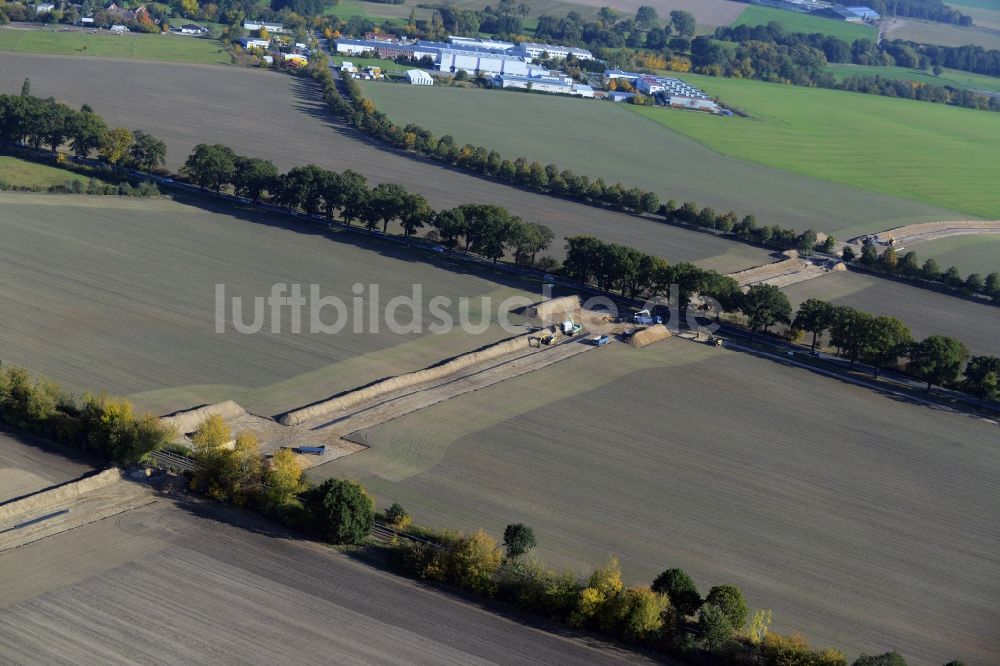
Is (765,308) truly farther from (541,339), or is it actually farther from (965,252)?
(965,252)

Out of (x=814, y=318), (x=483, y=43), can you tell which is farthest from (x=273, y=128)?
(x=483, y=43)

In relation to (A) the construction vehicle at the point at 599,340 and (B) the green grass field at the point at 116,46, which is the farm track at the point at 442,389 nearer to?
(A) the construction vehicle at the point at 599,340

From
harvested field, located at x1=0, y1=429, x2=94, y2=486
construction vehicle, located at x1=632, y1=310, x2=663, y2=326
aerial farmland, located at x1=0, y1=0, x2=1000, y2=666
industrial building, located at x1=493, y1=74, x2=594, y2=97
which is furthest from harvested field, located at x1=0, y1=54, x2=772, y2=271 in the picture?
harvested field, located at x1=0, y1=429, x2=94, y2=486

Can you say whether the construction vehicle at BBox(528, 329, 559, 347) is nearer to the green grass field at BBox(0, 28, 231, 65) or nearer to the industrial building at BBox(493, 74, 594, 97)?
the industrial building at BBox(493, 74, 594, 97)

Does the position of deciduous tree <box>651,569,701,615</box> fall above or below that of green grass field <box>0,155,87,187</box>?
below

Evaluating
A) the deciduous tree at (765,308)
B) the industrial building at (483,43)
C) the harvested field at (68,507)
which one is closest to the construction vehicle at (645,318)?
the deciduous tree at (765,308)
